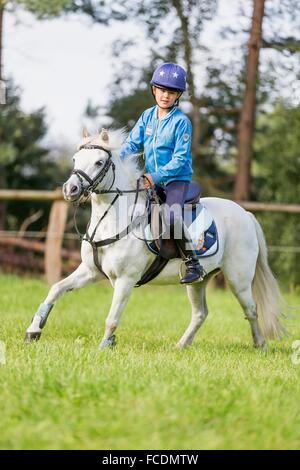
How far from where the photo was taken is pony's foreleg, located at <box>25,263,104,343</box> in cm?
600

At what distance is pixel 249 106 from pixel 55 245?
17.3 ft

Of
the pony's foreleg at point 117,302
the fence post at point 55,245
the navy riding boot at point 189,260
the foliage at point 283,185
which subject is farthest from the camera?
the foliage at point 283,185

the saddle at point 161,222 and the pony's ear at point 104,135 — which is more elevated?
Answer: the pony's ear at point 104,135

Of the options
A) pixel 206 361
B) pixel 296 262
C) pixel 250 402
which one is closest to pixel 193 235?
pixel 206 361

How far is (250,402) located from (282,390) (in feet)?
2.11

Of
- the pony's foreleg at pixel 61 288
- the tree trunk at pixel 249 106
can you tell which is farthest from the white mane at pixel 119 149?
the tree trunk at pixel 249 106

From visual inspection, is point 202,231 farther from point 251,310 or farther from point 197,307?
point 251,310

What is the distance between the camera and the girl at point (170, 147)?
19.2 feet

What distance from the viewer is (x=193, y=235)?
628 centimetres

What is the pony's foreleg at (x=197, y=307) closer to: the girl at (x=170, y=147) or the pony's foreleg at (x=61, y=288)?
the girl at (x=170, y=147)

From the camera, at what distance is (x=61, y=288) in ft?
19.7

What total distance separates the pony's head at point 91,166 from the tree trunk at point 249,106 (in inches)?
345

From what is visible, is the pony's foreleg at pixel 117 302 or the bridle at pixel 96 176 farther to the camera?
the pony's foreleg at pixel 117 302

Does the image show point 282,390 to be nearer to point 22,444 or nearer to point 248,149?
point 22,444
